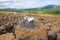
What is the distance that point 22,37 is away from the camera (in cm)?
383

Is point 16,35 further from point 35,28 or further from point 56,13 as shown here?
point 56,13

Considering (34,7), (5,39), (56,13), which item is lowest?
(56,13)

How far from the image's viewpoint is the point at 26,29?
3986 mm

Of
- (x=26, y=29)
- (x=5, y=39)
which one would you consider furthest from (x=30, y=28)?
(x=5, y=39)

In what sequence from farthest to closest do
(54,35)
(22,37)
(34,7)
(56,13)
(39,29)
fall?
1. (56,13)
2. (34,7)
3. (54,35)
4. (39,29)
5. (22,37)

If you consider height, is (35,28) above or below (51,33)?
above

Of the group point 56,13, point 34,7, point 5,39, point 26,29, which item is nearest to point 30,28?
point 26,29

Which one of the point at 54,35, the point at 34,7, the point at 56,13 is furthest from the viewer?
the point at 56,13

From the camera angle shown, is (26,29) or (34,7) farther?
(34,7)

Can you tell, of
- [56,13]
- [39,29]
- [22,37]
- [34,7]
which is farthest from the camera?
[56,13]

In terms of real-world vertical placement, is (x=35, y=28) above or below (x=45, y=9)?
above

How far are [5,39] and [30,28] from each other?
0.58 meters

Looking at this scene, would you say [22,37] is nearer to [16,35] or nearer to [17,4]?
[16,35]

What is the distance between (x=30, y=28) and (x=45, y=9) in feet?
15.8
